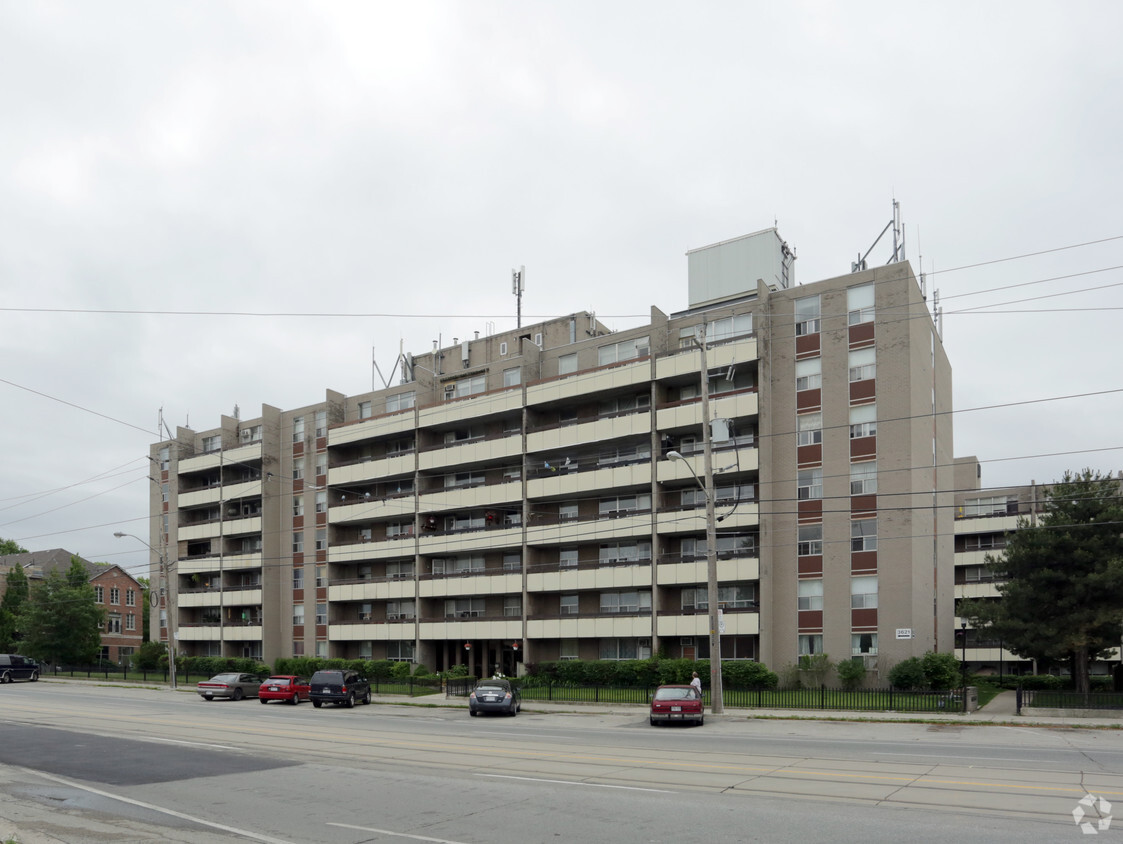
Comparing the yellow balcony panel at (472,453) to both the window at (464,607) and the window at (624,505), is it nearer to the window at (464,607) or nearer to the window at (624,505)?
the window at (624,505)

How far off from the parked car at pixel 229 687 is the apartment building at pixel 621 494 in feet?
44.7

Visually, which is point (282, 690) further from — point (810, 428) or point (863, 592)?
point (810, 428)

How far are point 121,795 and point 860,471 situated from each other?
3746 centimetres

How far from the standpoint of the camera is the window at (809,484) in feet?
155

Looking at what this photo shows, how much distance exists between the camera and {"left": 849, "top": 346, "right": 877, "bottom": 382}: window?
46375 millimetres

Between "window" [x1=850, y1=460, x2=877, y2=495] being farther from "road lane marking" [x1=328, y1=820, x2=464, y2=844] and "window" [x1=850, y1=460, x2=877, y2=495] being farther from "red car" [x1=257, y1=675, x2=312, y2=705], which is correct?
"road lane marking" [x1=328, y1=820, x2=464, y2=844]

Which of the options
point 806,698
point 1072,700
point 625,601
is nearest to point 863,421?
point 806,698

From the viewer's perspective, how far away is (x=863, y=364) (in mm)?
46656

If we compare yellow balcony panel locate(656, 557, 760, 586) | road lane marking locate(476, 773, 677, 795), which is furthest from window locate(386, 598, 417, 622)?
road lane marking locate(476, 773, 677, 795)

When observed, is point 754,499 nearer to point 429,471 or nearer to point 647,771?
point 429,471

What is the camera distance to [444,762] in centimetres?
2073

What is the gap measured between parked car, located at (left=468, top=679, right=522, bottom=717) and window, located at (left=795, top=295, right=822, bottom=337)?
79.0 ft

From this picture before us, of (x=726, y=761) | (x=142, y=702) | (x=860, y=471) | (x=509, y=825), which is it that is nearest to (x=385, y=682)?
(x=142, y=702)

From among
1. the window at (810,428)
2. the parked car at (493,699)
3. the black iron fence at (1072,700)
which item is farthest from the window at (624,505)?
the black iron fence at (1072,700)
